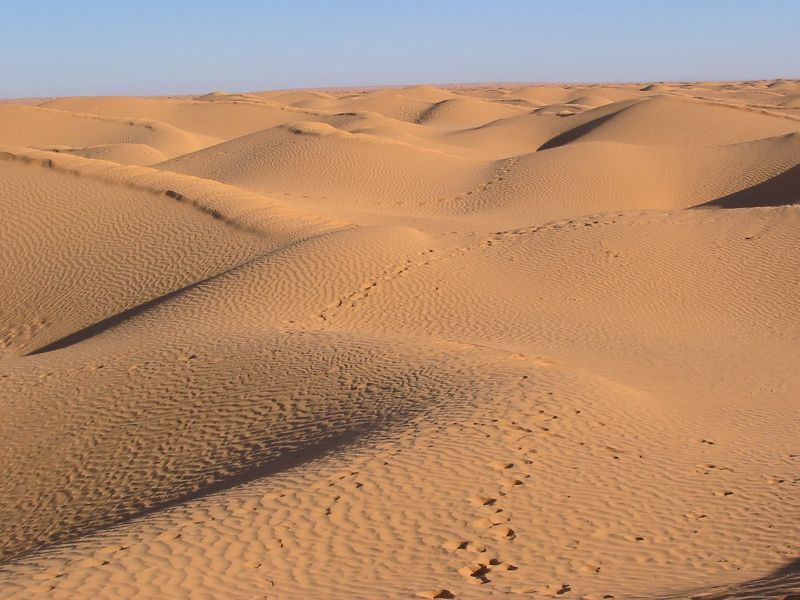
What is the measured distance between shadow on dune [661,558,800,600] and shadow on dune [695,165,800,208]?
2045 cm

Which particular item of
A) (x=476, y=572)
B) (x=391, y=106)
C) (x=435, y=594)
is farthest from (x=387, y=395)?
(x=391, y=106)

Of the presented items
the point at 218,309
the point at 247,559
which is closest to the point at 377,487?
the point at 247,559

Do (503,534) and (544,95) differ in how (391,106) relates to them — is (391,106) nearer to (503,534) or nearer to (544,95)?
(544,95)

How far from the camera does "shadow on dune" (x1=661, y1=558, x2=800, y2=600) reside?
14.8 ft

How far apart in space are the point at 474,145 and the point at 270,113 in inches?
602

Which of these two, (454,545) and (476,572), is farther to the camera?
→ (454,545)

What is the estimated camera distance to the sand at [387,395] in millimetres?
6379

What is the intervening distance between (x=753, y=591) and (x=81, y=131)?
43880 millimetres

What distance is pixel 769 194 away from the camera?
82.2 feet

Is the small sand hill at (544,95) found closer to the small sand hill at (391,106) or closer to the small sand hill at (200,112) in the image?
the small sand hill at (391,106)

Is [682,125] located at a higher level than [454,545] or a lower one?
higher

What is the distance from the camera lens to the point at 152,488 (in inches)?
338

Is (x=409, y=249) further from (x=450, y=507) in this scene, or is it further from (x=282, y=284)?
(x=450, y=507)

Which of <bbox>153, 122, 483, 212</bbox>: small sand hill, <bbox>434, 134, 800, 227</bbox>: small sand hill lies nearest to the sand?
<bbox>434, 134, 800, 227</bbox>: small sand hill
